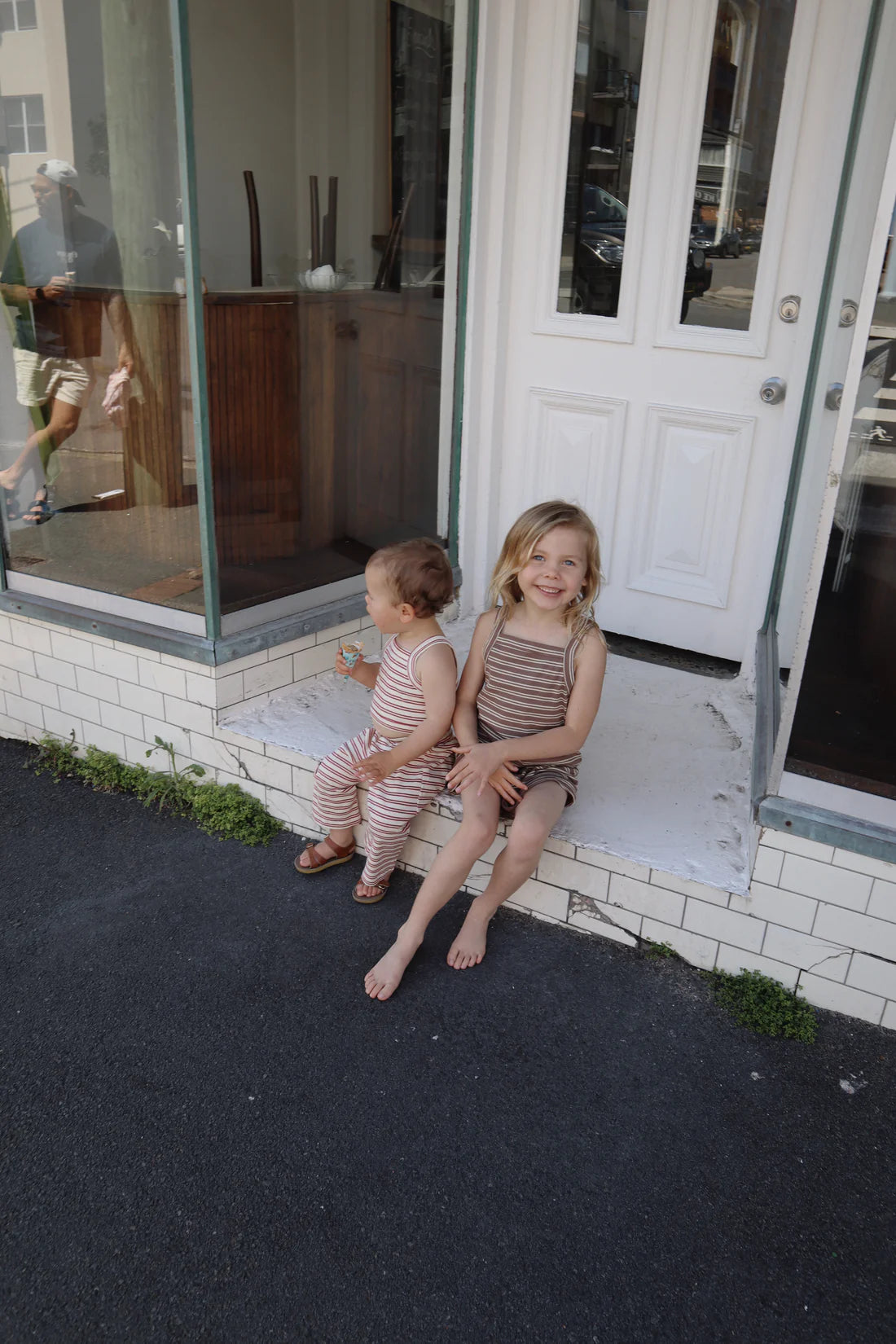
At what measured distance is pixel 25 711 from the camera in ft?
11.5

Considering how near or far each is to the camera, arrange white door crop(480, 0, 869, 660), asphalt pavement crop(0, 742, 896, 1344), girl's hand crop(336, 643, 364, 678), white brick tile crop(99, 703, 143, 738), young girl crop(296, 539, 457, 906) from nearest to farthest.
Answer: asphalt pavement crop(0, 742, 896, 1344), young girl crop(296, 539, 457, 906), girl's hand crop(336, 643, 364, 678), white door crop(480, 0, 869, 660), white brick tile crop(99, 703, 143, 738)

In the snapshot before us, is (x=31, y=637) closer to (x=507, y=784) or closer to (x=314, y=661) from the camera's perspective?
(x=314, y=661)

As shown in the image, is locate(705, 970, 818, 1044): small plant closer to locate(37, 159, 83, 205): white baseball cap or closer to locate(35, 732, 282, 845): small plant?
locate(35, 732, 282, 845): small plant

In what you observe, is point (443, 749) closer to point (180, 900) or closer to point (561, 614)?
point (561, 614)

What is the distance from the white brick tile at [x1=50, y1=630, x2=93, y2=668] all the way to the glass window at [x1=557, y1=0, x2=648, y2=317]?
1884 millimetres

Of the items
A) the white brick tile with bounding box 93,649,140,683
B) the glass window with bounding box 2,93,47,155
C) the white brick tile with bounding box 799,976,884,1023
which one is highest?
the glass window with bounding box 2,93,47,155

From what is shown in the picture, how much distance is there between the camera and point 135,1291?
65.9 inches

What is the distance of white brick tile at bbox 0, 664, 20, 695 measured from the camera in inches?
137

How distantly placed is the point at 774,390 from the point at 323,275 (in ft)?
4.58

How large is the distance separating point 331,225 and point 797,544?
1699 mm

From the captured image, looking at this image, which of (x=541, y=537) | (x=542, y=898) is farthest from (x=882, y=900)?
(x=541, y=537)

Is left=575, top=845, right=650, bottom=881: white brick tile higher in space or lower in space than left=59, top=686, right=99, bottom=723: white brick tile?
higher

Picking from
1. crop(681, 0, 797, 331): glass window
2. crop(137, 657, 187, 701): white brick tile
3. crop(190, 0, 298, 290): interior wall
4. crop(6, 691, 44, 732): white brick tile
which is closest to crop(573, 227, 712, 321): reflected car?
crop(681, 0, 797, 331): glass window

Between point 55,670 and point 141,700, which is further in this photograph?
point 55,670
